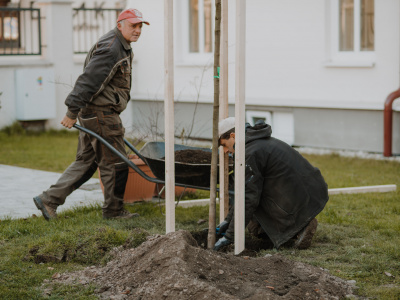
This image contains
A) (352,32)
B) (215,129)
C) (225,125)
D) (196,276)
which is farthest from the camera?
(352,32)

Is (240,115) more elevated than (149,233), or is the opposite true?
(240,115)

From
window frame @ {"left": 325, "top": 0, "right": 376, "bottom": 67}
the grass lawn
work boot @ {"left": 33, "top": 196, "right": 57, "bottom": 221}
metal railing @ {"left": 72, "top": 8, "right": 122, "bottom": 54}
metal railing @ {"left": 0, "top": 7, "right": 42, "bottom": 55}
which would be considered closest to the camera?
the grass lawn

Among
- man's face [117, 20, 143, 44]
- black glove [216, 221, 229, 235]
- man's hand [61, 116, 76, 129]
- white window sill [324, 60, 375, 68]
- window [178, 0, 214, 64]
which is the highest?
window [178, 0, 214, 64]

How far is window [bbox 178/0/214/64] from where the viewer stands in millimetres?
14125

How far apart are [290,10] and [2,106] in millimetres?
5924

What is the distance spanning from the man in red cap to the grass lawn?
0.27m

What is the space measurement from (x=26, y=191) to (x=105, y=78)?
8.83ft

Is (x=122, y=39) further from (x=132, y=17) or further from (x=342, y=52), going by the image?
(x=342, y=52)

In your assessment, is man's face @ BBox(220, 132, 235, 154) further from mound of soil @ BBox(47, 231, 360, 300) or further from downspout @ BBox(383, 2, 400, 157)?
downspout @ BBox(383, 2, 400, 157)

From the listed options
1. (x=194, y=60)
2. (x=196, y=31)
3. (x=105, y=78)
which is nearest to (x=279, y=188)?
(x=105, y=78)

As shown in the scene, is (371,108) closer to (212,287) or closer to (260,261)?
(260,261)

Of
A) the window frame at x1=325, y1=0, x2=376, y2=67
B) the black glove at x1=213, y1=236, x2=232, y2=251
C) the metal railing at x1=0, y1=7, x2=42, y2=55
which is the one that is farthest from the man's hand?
the metal railing at x1=0, y1=7, x2=42, y2=55

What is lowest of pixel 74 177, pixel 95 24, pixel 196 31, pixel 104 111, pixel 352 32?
pixel 74 177

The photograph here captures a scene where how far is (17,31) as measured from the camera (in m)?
17.1
